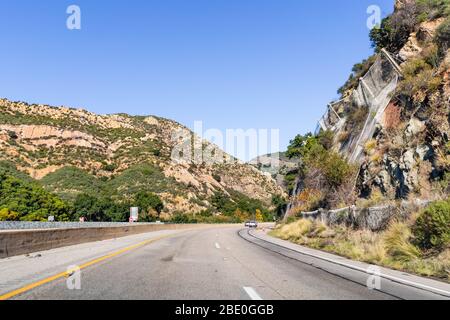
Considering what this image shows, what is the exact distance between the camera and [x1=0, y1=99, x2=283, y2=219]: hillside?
87938 mm

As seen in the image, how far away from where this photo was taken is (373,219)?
18.3 metres

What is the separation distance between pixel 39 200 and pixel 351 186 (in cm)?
5204

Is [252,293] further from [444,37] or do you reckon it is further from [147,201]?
[147,201]

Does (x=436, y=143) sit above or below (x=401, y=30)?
below

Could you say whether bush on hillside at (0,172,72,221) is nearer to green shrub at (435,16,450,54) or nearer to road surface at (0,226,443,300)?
road surface at (0,226,443,300)

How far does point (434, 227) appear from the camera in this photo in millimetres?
12688

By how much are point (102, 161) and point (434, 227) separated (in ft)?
304

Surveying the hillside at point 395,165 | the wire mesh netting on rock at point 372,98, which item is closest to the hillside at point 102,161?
the wire mesh netting on rock at point 372,98

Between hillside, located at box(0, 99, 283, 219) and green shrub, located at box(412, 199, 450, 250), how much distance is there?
236 feet
